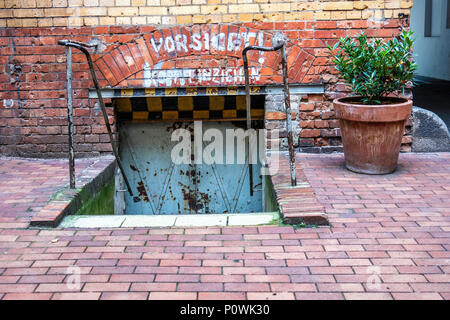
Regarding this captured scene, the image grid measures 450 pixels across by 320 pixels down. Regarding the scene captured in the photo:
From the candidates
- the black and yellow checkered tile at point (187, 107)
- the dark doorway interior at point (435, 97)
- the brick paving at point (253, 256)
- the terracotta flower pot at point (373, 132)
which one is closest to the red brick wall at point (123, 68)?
the black and yellow checkered tile at point (187, 107)

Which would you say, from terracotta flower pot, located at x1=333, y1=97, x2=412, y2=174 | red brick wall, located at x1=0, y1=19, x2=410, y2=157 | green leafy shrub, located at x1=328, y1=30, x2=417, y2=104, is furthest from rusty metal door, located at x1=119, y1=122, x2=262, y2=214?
green leafy shrub, located at x1=328, y1=30, x2=417, y2=104

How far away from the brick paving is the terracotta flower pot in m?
0.46

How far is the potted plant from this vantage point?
13.7ft

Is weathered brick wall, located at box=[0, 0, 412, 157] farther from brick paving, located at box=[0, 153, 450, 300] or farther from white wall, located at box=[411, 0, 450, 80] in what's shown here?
white wall, located at box=[411, 0, 450, 80]

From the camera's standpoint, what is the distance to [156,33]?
479 centimetres

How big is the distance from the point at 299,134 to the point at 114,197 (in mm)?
1970

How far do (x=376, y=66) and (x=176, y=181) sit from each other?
249 centimetres

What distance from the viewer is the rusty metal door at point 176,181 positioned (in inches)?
218

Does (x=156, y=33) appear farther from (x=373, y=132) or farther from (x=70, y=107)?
(x=373, y=132)

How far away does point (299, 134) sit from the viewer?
5090mm
